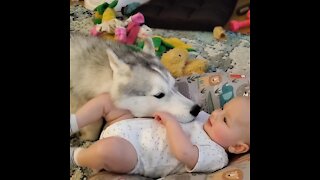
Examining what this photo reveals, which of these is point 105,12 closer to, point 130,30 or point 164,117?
point 130,30

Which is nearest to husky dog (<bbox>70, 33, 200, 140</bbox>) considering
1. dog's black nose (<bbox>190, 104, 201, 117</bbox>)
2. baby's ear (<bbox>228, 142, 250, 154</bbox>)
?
dog's black nose (<bbox>190, 104, 201, 117</bbox>)

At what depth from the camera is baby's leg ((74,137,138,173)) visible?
835mm

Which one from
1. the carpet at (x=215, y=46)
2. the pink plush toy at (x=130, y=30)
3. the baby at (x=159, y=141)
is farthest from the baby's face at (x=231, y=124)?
the pink plush toy at (x=130, y=30)

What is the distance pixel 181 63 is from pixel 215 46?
0.11 metres

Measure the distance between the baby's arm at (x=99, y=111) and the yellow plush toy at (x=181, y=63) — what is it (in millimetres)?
222

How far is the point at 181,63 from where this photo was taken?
112cm

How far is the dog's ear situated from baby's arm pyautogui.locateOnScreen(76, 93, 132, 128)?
0.19ft

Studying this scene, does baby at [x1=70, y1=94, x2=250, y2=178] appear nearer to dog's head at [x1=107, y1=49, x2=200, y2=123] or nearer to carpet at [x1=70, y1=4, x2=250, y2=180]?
dog's head at [x1=107, y1=49, x2=200, y2=123]

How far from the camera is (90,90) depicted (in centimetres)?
97
